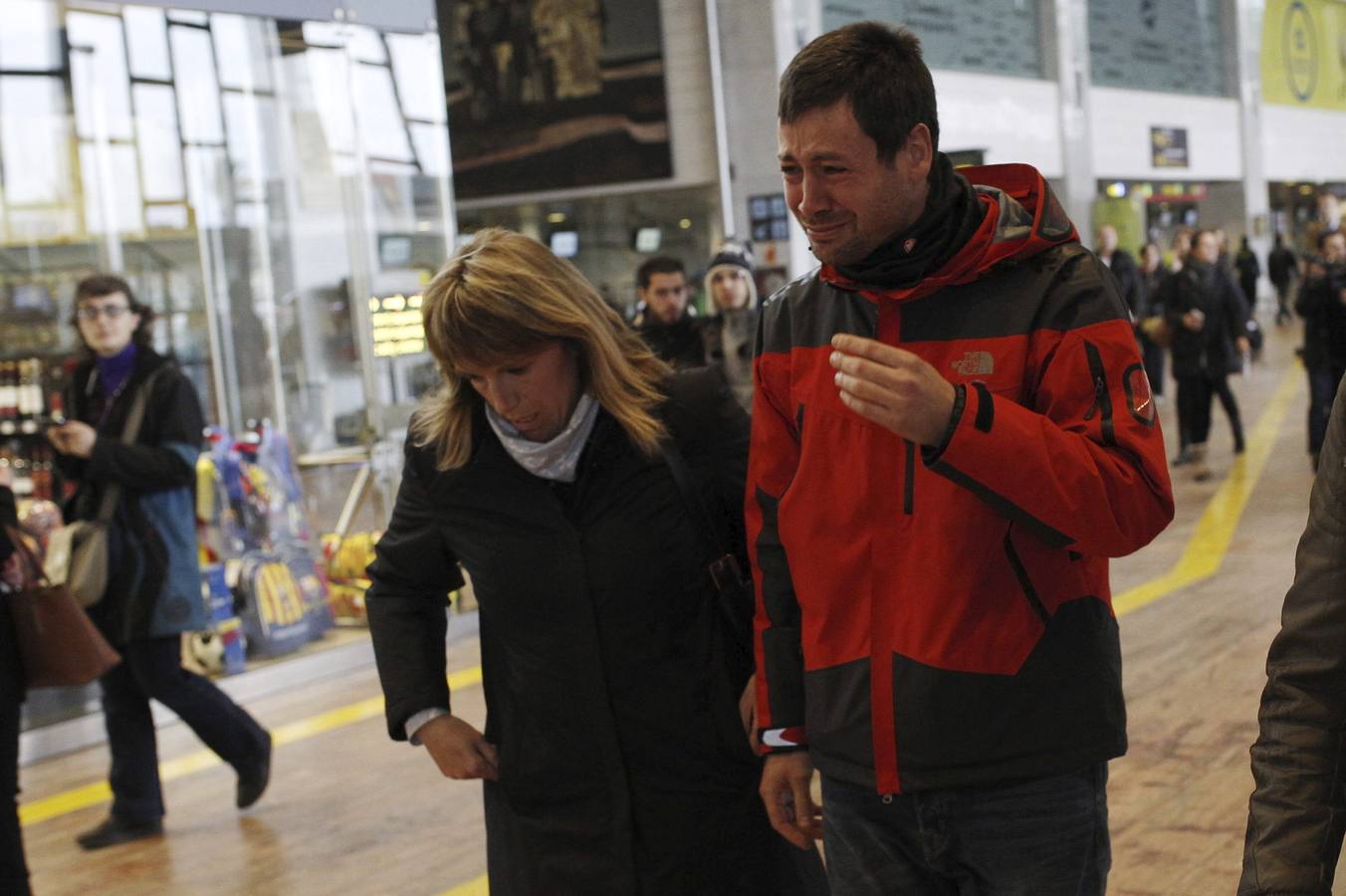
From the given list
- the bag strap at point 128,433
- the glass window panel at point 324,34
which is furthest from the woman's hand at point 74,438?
the glass window panel at point 324,34

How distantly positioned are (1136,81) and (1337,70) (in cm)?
419

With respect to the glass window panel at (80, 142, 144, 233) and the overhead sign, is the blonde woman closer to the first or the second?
the glass window panel at (80, 142, 144, 233)

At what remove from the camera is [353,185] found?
9031mm

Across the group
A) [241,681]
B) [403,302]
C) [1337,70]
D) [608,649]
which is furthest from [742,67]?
[608,649]

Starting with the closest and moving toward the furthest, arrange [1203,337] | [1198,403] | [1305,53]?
[1203,337] < [1198,403] < [1305,53]

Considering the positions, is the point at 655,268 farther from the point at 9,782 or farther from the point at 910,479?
the point at 910,479

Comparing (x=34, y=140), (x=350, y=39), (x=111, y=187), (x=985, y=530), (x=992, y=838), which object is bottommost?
(x=992, y=838)

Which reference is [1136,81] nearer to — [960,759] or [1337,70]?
[1337,70]

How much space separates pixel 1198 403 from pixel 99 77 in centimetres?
893

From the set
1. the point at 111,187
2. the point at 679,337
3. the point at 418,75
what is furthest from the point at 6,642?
the point at 418,75

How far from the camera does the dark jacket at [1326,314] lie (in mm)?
10688

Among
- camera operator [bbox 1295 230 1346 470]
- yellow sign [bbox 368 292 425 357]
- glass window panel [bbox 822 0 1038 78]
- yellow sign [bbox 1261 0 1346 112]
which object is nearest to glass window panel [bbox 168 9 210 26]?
yellow sign [bbox 368 292 425 357]

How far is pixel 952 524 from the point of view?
183 cm

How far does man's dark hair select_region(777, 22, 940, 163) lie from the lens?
1.84m
